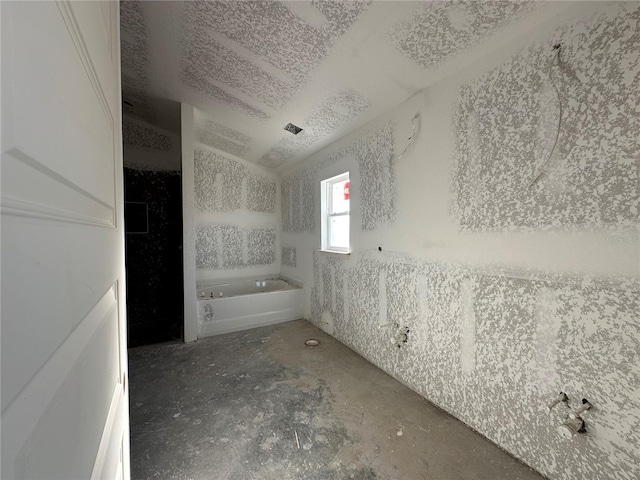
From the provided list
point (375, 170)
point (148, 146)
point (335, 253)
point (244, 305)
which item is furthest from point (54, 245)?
point (148, 146)

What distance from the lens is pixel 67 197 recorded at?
437 millimetres

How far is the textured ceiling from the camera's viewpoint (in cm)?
132

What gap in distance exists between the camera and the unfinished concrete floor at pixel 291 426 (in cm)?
134

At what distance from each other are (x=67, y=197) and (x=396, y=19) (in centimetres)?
164

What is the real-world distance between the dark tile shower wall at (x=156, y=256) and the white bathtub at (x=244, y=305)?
0.56m

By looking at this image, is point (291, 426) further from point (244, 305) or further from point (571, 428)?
point (244, 305)

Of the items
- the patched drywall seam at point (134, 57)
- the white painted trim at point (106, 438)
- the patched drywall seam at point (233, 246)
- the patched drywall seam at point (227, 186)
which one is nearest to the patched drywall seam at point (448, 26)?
the patched drywall seam at point (134, 57)

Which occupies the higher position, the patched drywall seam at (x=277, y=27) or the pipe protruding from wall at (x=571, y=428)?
the patched drywall seam at (x=277, y=27)

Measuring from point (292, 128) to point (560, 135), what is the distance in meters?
2.18

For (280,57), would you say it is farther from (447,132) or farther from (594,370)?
(594,370)

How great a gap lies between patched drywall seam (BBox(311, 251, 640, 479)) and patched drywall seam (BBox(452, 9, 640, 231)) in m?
0.32

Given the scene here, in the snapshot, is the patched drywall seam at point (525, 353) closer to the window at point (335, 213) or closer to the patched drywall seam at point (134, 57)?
the window at point (335, 213)

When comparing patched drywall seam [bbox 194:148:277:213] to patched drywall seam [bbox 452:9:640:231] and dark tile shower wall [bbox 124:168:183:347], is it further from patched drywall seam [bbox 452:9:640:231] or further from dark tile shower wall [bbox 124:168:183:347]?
patched drywall seam [bbox 452:9:640:231]

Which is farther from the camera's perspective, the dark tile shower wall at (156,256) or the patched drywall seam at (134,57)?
the dark tile shower wall at (156,256)
